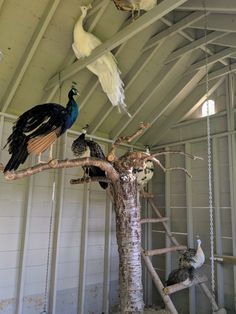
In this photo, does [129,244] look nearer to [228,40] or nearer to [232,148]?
[232,148]

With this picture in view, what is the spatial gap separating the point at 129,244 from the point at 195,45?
2401 millimetres

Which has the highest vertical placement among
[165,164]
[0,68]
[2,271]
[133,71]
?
[133,71]

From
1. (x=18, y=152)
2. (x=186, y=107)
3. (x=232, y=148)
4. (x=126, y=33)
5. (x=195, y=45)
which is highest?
(x=195, y=45)

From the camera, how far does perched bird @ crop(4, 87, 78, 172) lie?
2230mm

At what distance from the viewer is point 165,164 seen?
4.60 m

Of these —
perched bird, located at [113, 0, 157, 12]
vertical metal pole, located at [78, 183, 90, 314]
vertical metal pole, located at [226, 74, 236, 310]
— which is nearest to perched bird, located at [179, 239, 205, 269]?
vertical metal pole, located at [226, 74, 236, 310]

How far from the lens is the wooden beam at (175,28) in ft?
9.34

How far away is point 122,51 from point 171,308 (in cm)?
Answer: 294

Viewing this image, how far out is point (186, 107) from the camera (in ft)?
14.2

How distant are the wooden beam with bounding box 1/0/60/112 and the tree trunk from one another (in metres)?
1.57

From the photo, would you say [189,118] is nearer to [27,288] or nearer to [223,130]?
[223,130]

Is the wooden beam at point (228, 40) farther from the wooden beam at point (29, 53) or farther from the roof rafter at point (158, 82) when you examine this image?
the wooden beam at point (29, 53)

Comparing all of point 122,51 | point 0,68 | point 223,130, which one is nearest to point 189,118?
point 223,130

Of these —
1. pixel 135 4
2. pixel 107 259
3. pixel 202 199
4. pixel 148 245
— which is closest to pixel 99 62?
pixel 135 4
